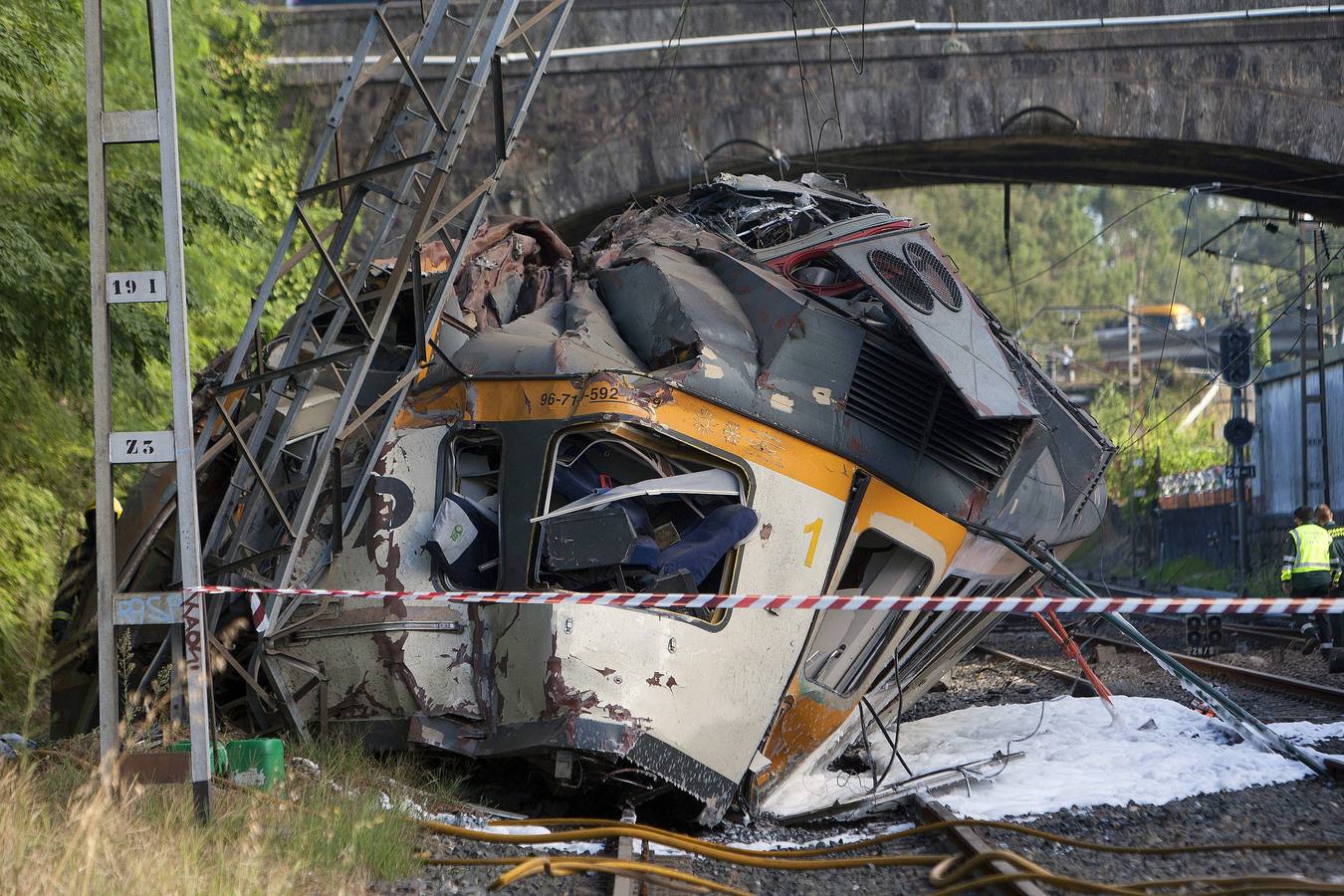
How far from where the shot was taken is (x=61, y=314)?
11328mm

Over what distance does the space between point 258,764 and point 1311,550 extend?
13161 millimetres

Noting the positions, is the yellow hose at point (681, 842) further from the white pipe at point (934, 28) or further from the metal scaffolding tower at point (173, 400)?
the white pipe at point (934, 28)

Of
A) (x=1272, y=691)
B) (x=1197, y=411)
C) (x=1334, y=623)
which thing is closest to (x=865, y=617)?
(x=1272, y=691)

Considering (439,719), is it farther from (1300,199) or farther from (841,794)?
(1300,199)

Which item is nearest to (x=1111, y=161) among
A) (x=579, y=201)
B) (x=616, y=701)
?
(x=579, y=201)

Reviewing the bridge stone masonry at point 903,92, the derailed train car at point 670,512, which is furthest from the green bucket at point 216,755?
the bridge stone masonry at point 903,92

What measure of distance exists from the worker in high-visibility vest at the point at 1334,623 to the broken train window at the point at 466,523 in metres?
10.3

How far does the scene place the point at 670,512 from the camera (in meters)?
8.10

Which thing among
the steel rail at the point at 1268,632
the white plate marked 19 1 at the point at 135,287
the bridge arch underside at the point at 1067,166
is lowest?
the steel rail at the point at 1268,632

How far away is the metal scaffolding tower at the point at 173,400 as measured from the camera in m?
6.69

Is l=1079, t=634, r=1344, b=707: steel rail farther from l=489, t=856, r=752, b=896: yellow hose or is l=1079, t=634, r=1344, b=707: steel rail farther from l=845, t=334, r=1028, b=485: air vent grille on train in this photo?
l=489, t=856, r=752, b=896: yellow hose

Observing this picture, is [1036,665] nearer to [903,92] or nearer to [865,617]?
[865,617]

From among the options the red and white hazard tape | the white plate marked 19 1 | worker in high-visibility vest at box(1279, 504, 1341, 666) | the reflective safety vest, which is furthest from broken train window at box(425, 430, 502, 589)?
the reflective safety vest

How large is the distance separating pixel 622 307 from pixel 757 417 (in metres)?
1.33
